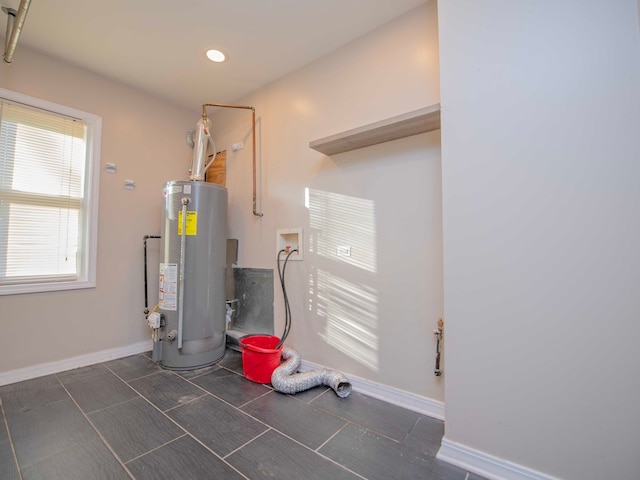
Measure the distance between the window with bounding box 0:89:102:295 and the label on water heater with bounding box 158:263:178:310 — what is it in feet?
2.21

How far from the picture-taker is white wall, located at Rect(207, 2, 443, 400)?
5.69 ft

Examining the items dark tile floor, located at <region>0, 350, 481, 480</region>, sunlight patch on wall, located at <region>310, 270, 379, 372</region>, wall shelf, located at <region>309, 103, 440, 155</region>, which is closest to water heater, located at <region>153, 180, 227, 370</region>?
dark tile floor, located at <region>0, 350, 481, 480</region>

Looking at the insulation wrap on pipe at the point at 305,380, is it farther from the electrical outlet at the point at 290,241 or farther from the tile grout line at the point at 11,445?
the tile grout line at the point at 11,445

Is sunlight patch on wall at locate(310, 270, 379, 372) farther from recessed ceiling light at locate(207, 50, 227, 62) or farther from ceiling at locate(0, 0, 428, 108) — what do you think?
recessed ceiling light at locate(207, 50, 227, 62)

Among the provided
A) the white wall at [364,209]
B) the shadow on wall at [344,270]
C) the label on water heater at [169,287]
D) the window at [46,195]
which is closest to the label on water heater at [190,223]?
the label on water heater at [169,287]

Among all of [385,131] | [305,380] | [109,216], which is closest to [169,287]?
[109,216]

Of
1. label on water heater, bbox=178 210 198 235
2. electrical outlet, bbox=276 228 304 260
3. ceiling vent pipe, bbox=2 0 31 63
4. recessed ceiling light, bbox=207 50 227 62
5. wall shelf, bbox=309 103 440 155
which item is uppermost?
recessed ceiling light, bbox=207 50 227 62

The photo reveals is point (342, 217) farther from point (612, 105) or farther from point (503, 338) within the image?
point (612, 105)

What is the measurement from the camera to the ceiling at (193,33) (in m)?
1.81

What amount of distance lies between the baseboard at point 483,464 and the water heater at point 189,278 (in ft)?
6.43

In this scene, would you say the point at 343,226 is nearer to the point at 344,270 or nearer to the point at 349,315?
the point at 344,270

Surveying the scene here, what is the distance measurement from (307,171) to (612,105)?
1.79m

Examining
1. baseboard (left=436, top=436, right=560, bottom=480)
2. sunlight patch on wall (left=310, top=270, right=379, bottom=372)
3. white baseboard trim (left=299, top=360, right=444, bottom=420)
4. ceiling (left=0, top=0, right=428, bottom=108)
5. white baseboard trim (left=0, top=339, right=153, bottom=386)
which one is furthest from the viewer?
white baseboard trim (left=0, top=339, right=153, bottom=386)

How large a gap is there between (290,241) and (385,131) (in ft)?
4.03
